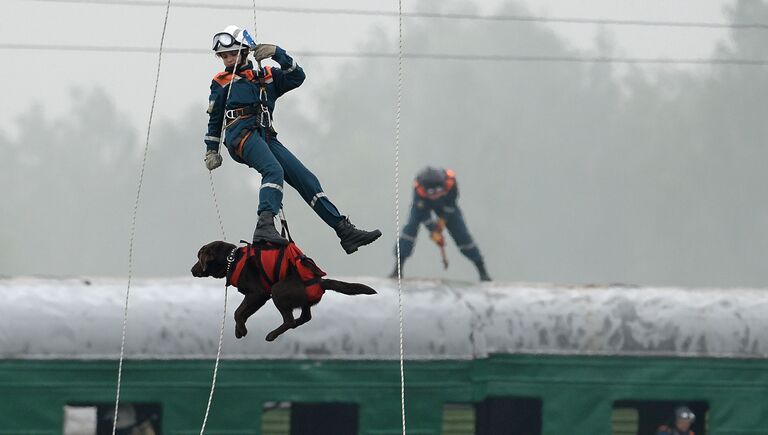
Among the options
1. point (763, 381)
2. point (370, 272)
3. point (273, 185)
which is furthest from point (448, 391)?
point (370, 272)

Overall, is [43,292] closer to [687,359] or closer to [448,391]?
[448,391]

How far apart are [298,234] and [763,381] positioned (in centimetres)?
5494

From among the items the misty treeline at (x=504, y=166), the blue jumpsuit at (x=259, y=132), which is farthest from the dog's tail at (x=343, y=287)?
the misty treeline at (x=504, y=166)

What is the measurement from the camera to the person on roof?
16.5 m

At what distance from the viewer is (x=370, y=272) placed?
3056 inches

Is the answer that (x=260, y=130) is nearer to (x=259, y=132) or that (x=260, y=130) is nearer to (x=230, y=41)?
(x=259, y=132)

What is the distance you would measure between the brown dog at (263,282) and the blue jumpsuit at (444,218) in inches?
365

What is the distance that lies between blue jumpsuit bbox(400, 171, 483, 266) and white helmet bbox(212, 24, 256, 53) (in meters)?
9.61

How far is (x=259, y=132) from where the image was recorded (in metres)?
9.48

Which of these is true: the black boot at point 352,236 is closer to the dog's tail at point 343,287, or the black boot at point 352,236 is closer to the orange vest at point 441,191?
the dog's tail at point 343,287

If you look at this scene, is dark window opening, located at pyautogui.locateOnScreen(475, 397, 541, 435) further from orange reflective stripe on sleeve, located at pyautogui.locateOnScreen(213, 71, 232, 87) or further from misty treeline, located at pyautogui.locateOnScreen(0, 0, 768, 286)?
misty treeline, located at pyautogui.locateOnScreen(0, 0, 768, 286)

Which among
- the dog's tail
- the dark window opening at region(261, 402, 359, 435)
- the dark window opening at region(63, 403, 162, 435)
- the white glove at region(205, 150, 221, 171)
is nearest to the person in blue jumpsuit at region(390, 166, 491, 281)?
the dark window opening at region(261, 402, 359, 435)

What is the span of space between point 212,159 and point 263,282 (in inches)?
34.4

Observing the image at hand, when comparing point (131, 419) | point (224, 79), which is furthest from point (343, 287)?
point (131, 419)
